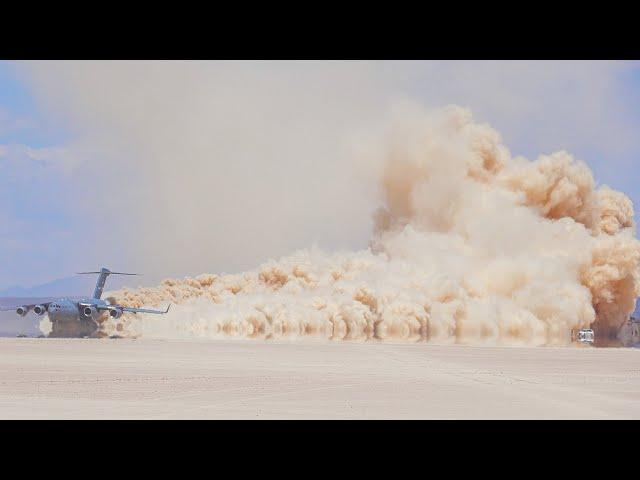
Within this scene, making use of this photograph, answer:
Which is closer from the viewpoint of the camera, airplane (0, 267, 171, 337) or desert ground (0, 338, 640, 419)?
desert ground (0, 338, 640, 419)

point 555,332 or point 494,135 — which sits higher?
point 494,135

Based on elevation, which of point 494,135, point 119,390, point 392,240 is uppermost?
point 494,135

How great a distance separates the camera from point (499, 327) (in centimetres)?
5922

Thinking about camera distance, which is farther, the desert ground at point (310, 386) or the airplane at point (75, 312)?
the airplane at point (75, 312)

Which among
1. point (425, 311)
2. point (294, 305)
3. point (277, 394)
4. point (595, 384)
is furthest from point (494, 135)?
point (277, 394)

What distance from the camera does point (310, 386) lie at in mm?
24812

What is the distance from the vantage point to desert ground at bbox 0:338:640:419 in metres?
18.7

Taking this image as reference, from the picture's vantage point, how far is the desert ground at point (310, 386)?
61.4 feet

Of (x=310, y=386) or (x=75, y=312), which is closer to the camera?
(x=310, y=386)
